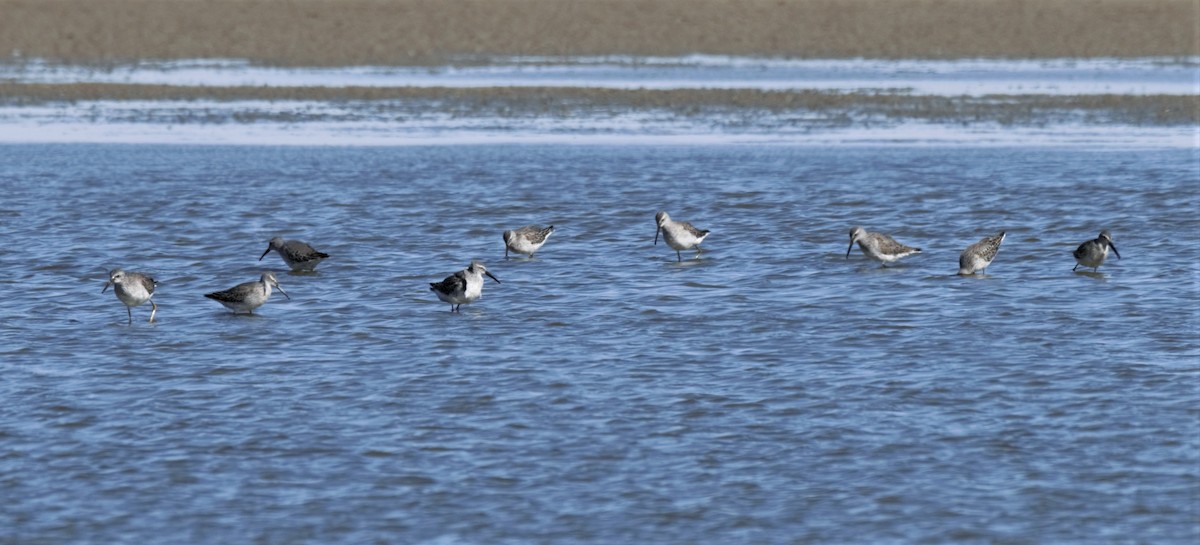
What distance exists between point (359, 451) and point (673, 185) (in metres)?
15.4

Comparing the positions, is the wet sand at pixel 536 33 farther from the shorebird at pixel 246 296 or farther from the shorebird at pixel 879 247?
the shorebird at pixel 246 296

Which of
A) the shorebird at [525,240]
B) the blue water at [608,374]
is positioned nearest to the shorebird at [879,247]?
the blue water at [608,374]

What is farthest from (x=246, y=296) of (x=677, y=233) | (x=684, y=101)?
(x=684, y=101)

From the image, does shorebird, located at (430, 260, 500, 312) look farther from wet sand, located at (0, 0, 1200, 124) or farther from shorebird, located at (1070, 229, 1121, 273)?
wet sand, located at (0, 0, 1200, 124)

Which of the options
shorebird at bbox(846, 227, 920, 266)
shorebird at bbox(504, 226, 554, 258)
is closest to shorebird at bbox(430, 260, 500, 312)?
shorebird at bbox(504, 226, 554, 258)

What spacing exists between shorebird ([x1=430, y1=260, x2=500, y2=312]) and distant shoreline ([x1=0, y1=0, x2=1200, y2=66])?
96.8 ft

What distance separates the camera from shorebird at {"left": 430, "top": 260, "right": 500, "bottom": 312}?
53.2ft

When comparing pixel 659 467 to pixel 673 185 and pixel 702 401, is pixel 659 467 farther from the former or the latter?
pixel 673 185

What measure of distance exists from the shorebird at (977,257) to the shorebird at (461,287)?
17.2 ft

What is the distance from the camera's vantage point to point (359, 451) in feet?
36.9

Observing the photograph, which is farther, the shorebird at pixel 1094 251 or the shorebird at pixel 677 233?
the shorebird at pixel 677 233

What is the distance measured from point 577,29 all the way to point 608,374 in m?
38.9

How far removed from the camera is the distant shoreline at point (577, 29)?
1855 inches

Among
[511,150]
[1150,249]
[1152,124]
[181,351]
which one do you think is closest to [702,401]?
[181,351]
